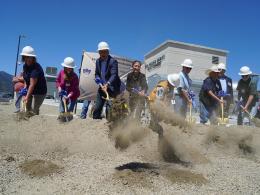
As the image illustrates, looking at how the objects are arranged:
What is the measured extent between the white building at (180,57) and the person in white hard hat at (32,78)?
27.1 m

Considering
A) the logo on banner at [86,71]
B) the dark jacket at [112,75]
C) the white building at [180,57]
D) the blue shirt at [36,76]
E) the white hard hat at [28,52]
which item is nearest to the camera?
the dark jacket at [112,75]

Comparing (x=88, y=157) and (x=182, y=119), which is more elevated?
(x=182, y=119)

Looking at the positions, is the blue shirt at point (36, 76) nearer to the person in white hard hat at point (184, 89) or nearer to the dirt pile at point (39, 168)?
the dirt pile at point (39, 168)

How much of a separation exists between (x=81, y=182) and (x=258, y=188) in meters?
2.09

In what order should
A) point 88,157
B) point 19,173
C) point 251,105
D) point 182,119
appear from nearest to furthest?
point 19,173, point 88,157, point 182,119, point 251,105

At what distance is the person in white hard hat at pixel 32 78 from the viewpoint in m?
7.36

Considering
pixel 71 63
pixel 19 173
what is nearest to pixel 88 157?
pixel 19 173

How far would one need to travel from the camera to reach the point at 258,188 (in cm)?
457

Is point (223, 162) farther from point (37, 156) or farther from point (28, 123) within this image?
point (28, 123)

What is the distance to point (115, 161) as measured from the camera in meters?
5.54

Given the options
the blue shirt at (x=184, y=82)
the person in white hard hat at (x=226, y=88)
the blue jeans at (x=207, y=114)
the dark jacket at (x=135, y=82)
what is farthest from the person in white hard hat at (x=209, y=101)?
the dark jacket at (x=135, y=82)

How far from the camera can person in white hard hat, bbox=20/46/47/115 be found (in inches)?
290

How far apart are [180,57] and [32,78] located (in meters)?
29.2

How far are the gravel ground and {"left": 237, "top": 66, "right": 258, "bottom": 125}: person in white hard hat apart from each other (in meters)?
1.35
